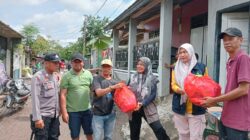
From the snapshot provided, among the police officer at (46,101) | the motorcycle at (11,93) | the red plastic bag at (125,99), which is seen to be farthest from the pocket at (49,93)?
the motorcycle at (11,93)

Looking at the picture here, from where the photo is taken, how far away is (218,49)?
7.29m

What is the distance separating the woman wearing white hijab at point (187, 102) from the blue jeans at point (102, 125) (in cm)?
108

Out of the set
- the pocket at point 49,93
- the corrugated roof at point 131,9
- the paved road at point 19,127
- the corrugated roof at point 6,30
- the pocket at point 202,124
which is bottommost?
the paved road at point 19,127

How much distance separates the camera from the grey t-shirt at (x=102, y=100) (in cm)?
500

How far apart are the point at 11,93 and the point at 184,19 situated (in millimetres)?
6873

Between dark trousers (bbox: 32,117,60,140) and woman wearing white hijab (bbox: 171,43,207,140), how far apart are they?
69.5 inches

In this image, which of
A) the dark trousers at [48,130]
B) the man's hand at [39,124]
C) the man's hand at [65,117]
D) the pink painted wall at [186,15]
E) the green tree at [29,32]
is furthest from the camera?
the green tree at [29,32]

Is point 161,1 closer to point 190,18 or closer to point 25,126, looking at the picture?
point 190,18

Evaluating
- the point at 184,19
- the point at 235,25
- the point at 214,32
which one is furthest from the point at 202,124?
the point at 184,19

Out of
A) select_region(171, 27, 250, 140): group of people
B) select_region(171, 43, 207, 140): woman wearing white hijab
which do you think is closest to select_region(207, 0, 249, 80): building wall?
select_region(171, 43, 207, 140): woman wearing white hijab

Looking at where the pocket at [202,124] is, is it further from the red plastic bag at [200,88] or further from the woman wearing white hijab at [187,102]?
the red plastic bag at [200,88]

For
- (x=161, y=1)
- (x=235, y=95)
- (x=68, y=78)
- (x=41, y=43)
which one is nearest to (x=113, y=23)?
(x=161, y=1)

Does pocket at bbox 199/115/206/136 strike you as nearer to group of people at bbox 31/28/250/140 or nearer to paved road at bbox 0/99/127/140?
group of people at bbox 31/28/250/140

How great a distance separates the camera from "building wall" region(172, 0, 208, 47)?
37.1 feet
